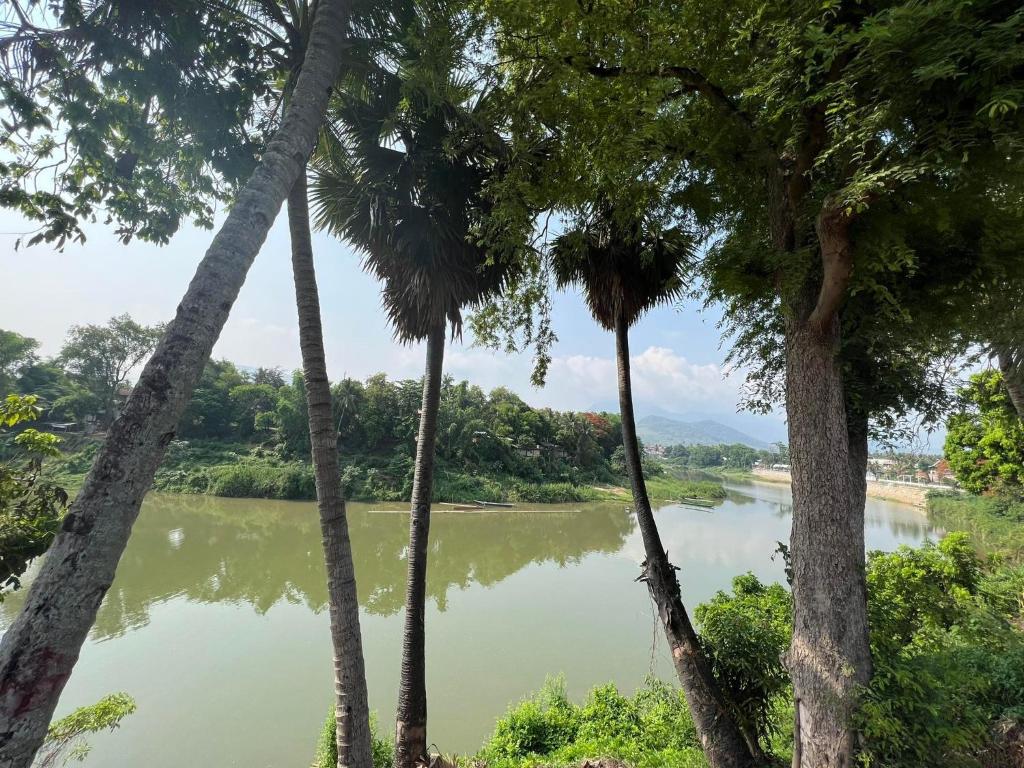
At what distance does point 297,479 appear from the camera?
819 inches

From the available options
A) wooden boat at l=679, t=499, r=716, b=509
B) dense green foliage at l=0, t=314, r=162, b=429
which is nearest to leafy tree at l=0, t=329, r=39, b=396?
dense green foliage at l=0, t=314, r=162, b=429

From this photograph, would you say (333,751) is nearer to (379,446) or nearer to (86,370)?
(379,446)

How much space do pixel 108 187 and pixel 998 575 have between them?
39.9ft

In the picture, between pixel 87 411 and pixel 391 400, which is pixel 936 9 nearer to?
pixel 391 400

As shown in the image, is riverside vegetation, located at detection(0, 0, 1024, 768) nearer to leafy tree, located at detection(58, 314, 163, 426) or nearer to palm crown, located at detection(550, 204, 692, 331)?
palm crown, located at detection(550, 204, 692, 331)

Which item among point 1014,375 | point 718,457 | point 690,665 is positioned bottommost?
point 718,457

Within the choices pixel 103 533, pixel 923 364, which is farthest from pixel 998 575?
pixel 103 533

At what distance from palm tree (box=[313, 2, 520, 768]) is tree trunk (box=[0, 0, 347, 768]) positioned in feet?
6.47

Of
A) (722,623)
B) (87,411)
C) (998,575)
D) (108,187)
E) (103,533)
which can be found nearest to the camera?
(103,533)

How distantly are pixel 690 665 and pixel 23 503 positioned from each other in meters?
5.18

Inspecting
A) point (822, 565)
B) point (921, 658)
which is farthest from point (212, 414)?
point (921, 658)

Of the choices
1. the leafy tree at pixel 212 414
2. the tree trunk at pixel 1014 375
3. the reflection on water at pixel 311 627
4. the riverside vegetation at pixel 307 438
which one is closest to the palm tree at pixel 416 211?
the reflection on water at pixel 311 627

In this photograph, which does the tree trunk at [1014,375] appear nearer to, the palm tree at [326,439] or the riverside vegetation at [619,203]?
the riverside vegetation at [619,203]

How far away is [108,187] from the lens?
125 inches
